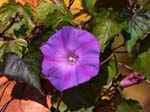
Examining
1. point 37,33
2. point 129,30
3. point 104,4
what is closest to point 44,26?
point 37,33

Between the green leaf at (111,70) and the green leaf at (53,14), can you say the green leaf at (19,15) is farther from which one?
the green leaf at (111,70)

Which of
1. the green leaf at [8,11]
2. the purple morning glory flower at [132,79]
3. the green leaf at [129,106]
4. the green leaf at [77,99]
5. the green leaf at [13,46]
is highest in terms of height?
the green leaf at [8,11]

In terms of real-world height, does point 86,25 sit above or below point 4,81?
above

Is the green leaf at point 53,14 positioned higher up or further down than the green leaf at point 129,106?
higher up

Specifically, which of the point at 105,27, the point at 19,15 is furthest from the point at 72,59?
the point at 19,15

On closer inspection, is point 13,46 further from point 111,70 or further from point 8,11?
point 111,70

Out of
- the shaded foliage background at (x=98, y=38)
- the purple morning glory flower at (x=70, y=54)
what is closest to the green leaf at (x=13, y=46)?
the shaded foliage background at (x=98, y=38)

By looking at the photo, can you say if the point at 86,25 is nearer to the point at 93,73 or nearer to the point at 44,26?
the point at 44,26
